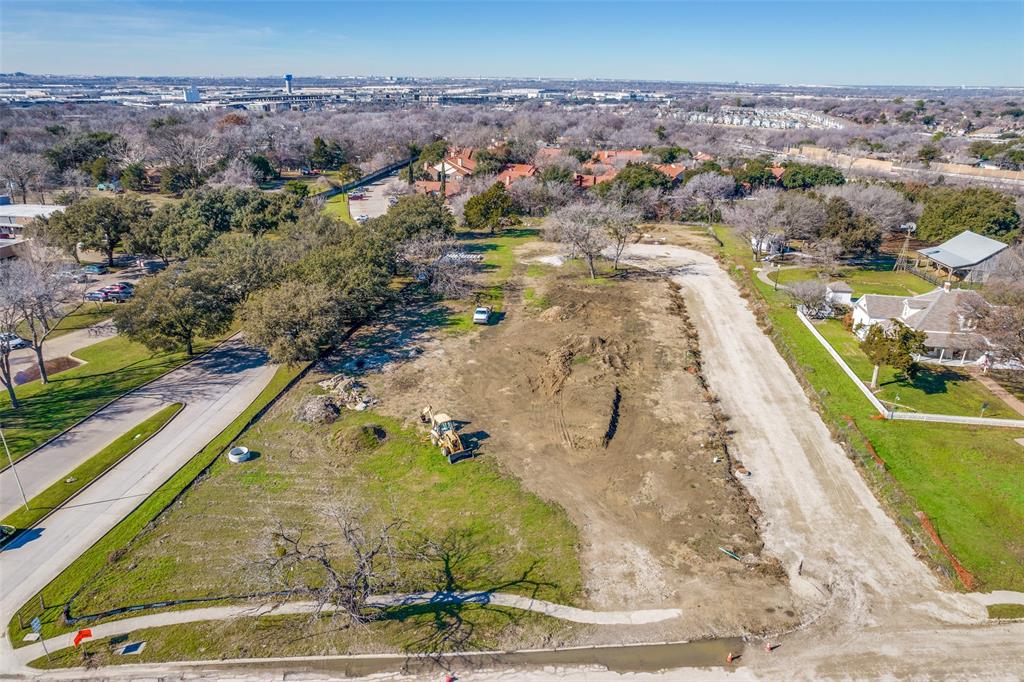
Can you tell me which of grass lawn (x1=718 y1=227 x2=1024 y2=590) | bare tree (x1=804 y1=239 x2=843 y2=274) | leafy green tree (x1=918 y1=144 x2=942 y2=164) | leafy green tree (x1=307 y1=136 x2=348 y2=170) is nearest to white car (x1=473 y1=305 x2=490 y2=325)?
grass lawn (x1=718 y1=227 x2=1024 y2=590)

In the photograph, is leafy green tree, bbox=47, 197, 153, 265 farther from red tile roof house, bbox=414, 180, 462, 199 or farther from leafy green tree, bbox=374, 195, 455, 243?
red tile roof house, bbox=414, 180, 462, 199

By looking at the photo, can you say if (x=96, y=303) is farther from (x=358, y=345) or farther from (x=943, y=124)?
(x=943, y=124)

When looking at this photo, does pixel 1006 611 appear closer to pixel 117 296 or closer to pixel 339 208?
pixel 117 296

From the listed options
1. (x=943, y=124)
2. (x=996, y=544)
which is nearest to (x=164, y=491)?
(x=996, y=544)

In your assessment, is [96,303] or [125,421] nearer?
[125,421]

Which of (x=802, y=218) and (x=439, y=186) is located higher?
(x=439, y=186)

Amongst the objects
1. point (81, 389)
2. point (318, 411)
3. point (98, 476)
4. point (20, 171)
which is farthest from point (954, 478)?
point (20, 171)
